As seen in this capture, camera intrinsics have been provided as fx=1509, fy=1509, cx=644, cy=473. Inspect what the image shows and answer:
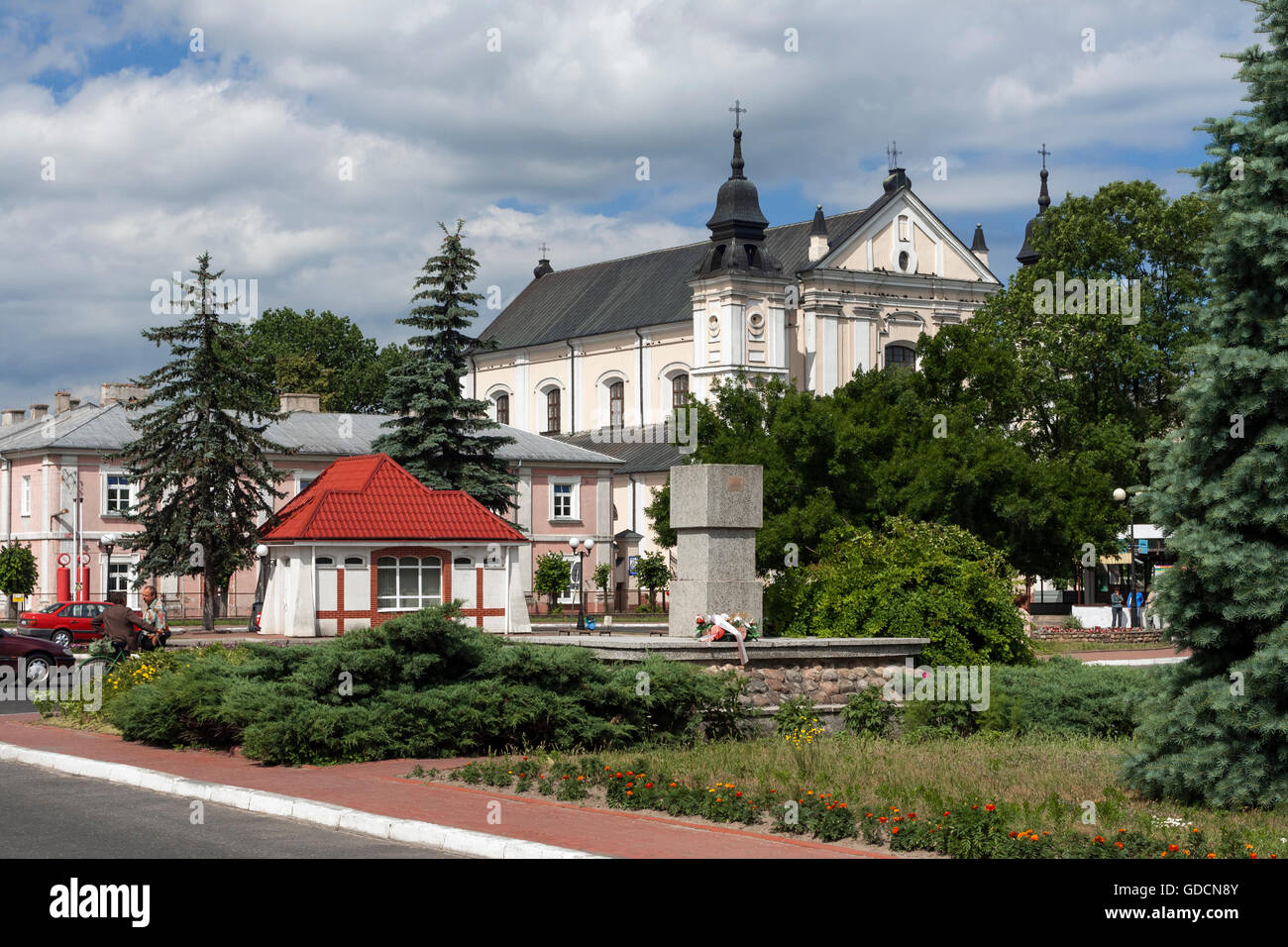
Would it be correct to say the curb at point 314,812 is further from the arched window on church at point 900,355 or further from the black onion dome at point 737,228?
the arched window on church at point 900,355

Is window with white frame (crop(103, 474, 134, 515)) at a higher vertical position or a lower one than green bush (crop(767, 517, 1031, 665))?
higher

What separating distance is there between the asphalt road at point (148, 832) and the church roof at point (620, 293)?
60.8 m

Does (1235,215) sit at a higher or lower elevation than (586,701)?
higher

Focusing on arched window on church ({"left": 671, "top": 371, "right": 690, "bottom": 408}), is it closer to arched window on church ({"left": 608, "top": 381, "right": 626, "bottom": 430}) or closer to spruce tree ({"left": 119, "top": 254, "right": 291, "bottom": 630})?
arched window on church ({"left": 608, "top": 381, "right": 626, "bottom": 430})

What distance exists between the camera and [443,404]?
46719mm

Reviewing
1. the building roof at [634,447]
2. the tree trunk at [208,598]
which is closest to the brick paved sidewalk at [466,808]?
the tree trunk at [208,598]

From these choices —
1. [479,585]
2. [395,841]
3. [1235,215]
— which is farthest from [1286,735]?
[479,585]

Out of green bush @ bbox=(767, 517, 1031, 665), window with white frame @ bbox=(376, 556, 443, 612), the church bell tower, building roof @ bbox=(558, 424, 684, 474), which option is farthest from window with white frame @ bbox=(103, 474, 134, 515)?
green bush @ bbox=(767, 517, 1031, 665)

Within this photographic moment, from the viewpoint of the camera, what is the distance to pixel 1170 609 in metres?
12.2

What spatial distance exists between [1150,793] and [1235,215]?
15.2ft

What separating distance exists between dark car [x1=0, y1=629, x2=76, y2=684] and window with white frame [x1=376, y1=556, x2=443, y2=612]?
8.42 m

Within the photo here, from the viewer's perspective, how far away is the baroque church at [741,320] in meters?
70.3

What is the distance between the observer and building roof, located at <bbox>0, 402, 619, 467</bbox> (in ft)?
190

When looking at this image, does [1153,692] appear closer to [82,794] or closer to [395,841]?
[395,841]
